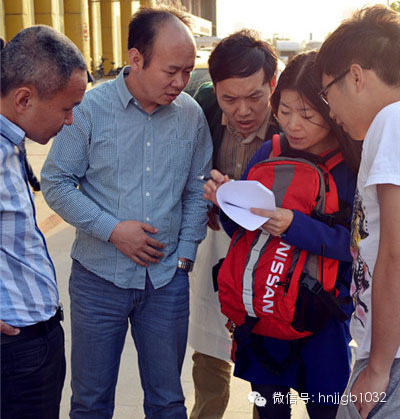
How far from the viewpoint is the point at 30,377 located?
1.92m

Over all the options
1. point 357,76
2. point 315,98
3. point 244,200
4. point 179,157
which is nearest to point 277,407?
point 244,200

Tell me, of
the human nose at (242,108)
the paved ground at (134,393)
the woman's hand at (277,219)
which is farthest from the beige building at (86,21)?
the woman's hand at (277,219)

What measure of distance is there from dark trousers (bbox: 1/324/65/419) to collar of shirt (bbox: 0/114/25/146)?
0.62 meters

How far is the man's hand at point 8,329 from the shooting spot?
5.89 feet

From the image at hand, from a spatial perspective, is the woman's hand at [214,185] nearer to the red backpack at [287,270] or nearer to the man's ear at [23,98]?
the red backpack at [287,270]

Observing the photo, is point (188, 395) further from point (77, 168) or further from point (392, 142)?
point (392, 142)

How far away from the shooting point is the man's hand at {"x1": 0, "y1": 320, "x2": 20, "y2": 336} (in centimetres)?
179

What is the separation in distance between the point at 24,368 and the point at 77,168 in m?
0.90

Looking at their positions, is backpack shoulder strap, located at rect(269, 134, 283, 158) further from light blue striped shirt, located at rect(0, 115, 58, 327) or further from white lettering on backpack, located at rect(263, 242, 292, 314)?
light blue striped shirt, located at rect(0, 115, 58, 327)

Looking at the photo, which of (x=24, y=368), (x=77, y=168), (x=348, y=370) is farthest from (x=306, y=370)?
(x=77, y=168)

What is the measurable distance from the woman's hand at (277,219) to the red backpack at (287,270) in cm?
8

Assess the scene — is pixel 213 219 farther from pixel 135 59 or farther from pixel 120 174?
pixel 135 59

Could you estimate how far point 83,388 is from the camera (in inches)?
102

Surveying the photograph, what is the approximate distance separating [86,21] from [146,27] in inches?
800
